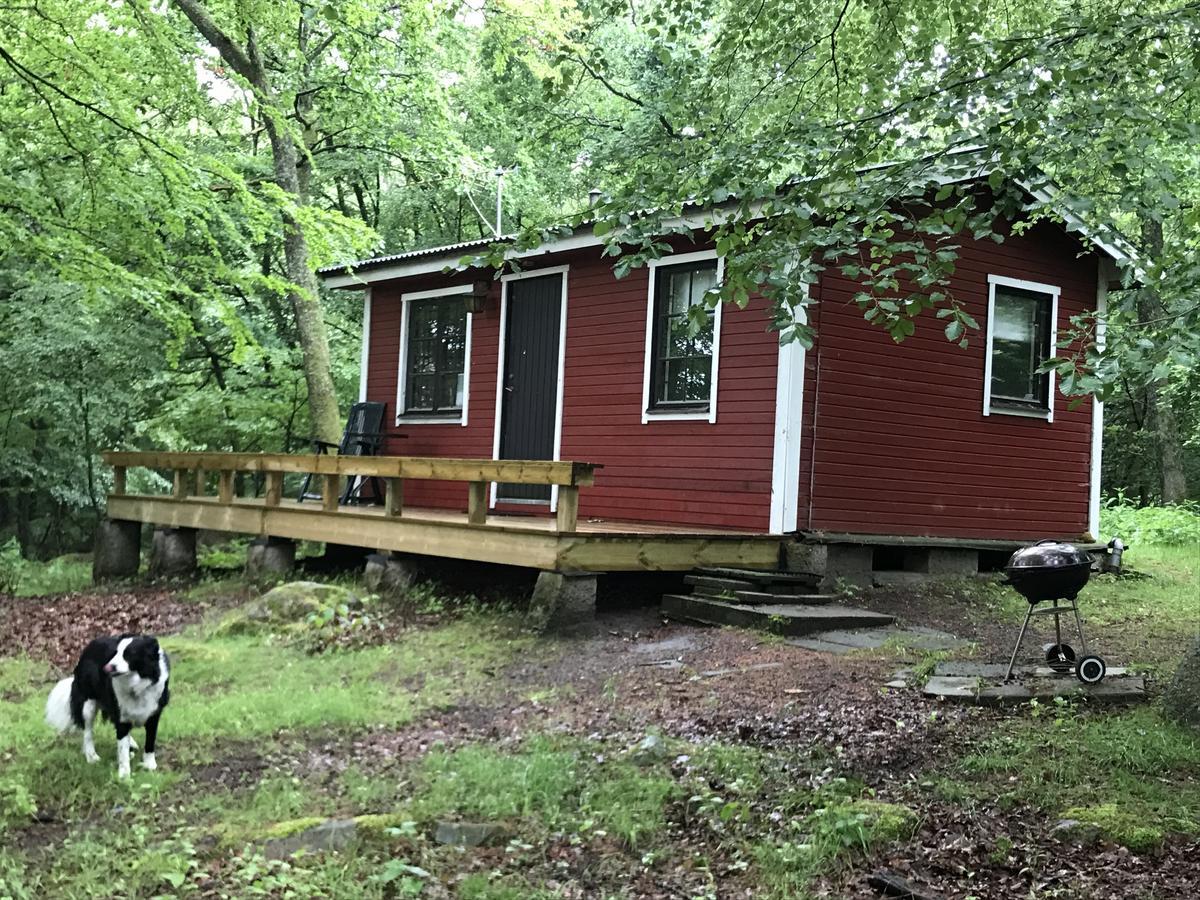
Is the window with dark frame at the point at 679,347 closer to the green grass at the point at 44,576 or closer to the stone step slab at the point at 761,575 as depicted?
the stone step slab at the point at 761,575

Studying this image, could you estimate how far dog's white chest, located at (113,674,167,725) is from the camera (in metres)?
4.16

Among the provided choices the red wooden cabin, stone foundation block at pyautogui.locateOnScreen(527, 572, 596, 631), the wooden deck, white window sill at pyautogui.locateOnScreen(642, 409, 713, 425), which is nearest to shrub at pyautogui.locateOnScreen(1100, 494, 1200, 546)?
the red wooden cabin

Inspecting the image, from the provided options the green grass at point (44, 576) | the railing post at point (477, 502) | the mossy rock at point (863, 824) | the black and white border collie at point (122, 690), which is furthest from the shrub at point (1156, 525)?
the green grass at point (44, 576)

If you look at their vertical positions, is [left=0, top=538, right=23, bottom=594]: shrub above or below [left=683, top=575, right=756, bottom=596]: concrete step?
below

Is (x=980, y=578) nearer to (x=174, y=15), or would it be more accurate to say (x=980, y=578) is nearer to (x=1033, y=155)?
(x=1033, y=155)

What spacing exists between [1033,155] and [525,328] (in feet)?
22.3

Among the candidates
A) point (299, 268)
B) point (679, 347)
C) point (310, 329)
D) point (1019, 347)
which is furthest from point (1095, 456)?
point (299, 268)

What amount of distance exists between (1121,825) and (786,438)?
5.05m

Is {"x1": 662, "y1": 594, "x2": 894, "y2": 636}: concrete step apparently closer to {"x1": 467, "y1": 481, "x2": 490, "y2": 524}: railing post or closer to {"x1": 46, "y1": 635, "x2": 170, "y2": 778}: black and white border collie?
{"x1": 467, "y1": 481, "x2": 490, "y2": 524}: railing post

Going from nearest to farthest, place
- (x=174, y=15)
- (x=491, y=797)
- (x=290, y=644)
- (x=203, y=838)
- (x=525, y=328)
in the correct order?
1. (x=203, y=838)
2. (x=491, y=797)
3. (x=290, y=644)
4. (x=525, y=328)
5. (x=174, y=15)

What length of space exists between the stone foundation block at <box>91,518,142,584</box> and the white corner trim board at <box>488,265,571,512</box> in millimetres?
4434

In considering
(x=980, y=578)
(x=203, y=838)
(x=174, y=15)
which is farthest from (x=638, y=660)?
(x=174, y=15)

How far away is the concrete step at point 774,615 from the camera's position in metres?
6.79

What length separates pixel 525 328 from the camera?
10445 mm
